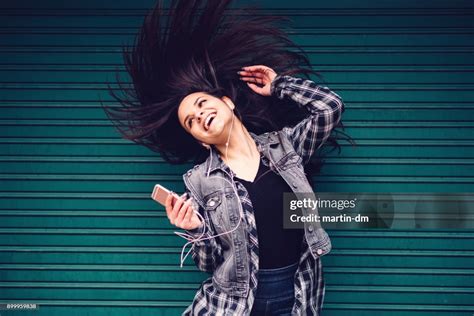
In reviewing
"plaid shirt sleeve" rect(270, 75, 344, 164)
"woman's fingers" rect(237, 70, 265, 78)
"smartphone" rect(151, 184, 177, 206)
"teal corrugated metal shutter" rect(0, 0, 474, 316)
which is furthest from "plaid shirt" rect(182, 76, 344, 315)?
"teal corrugated metal shutter" rect(0, 0, 474, 316)

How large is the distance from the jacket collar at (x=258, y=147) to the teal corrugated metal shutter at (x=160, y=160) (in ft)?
2.79

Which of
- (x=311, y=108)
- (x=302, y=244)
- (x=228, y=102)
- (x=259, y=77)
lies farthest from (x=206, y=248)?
(x=259, y=77)

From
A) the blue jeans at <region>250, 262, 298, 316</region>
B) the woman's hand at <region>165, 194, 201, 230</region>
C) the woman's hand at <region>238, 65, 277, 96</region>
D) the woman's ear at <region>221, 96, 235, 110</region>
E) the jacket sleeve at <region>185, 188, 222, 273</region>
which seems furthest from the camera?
the woman's hand at <region>238, 65, 277, 96</region>

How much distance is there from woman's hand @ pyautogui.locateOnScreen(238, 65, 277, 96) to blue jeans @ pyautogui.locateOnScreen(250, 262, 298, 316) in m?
1.19

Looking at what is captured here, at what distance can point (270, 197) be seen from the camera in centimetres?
303

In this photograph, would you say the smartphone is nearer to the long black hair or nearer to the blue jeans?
the long black hair

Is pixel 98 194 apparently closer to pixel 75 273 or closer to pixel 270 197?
pixel 75 273

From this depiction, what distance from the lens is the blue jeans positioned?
3.03 metres

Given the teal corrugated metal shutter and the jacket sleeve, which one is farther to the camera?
the teal corrugated metal shutter

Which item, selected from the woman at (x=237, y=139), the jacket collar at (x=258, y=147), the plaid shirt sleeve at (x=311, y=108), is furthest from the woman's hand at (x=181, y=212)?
the plaid shirt sleeve at (x=311, y=108)

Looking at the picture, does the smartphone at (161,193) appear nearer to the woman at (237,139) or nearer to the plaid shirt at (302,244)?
the woman at (237,139)

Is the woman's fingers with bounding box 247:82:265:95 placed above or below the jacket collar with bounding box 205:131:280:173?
above

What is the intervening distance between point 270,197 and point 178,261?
1.29 meters

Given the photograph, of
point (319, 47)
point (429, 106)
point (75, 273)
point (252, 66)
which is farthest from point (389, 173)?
point (75, 273)
